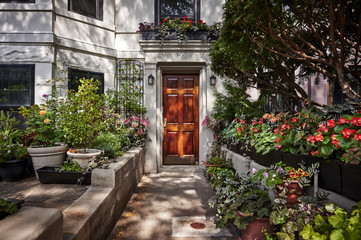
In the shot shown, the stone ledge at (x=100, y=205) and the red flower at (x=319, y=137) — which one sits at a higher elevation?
the red flower at (x=319, y=137)

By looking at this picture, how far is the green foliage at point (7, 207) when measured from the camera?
4.24 feet

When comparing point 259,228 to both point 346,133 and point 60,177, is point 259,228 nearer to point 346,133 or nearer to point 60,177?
point 346,133

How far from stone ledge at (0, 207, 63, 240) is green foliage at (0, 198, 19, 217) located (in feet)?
0.11

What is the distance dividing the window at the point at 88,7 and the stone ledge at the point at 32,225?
18.4 feet

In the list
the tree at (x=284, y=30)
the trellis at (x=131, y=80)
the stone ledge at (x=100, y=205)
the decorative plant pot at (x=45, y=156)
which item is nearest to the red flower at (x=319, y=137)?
the tree at (x=284, y=30)

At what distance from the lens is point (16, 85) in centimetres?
498

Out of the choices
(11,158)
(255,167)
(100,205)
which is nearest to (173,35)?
(255,167)

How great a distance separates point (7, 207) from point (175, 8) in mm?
6148

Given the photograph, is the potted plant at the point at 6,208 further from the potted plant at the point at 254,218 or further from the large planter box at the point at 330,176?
the large planter box at the point at 330,176

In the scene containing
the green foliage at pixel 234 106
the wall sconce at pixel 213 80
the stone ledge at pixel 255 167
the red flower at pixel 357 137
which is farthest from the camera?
the wall sconce at pixel 213 80

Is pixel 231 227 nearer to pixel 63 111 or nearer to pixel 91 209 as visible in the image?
pixel 91 209

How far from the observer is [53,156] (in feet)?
11.7

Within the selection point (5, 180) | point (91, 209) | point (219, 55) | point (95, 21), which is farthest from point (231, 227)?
point (95, 21)

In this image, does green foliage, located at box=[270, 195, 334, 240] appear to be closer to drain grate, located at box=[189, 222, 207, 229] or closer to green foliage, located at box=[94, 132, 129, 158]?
drain grate, located at box=[189, 222, 207, 229]
